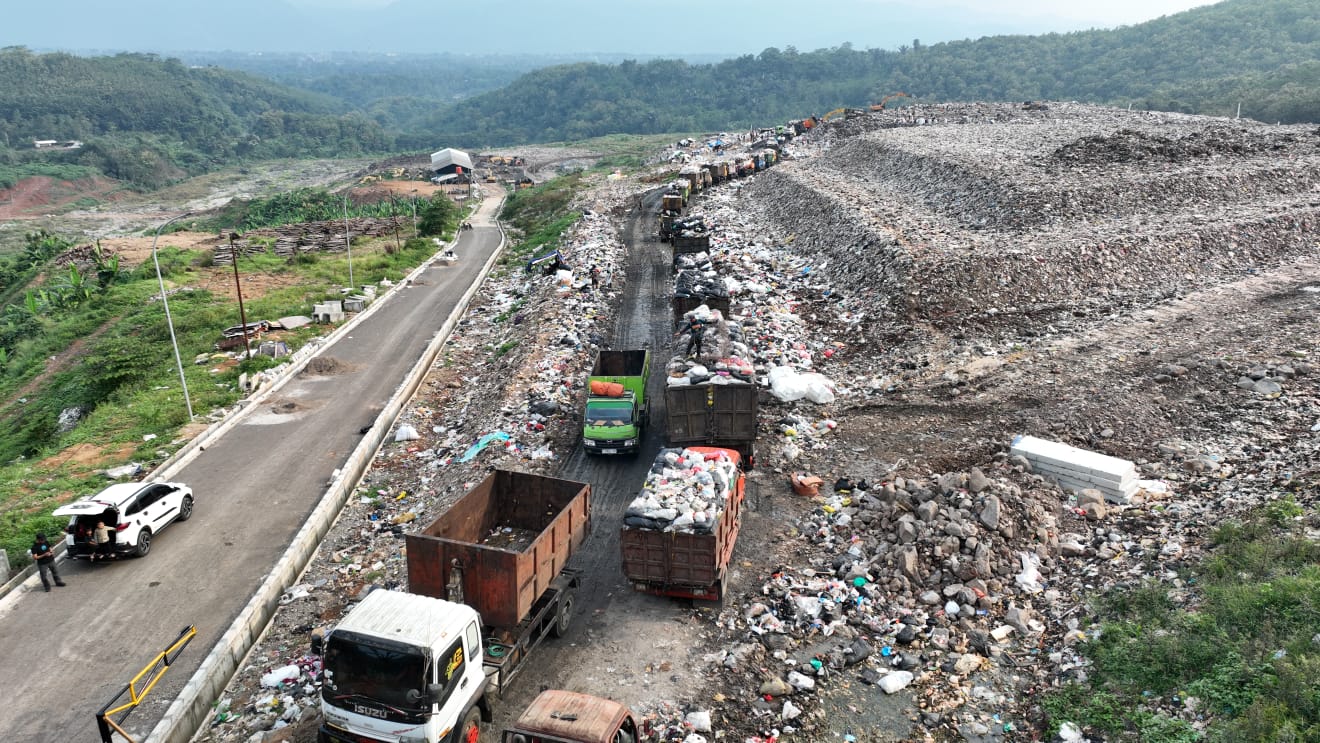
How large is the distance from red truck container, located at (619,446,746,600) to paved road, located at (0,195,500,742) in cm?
652

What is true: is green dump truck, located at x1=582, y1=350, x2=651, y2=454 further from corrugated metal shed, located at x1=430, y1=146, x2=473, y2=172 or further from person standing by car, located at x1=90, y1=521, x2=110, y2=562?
corrugated metal shed, located at x1=430, y1=146, x2=473, y2=172

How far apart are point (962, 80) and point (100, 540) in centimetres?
12952

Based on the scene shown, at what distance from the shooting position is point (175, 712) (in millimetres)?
10062

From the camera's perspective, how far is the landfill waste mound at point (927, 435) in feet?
35.6

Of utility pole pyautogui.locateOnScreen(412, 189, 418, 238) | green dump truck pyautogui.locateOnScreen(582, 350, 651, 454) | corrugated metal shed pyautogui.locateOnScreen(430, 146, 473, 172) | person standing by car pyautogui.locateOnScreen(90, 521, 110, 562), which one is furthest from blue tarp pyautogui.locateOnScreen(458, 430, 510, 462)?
corrugated metal shed pyautogui.locateOnScreen(430, 146, 473, 172)

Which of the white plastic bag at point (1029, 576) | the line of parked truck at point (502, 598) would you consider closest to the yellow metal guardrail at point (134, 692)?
the line of parked truck at point (502, 598)

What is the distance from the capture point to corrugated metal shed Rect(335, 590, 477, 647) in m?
8.57

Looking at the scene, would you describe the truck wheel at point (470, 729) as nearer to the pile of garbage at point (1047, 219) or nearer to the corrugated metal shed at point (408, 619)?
the corrugated metal shed at point (408, 619)

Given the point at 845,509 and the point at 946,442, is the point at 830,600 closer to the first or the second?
the point at 845,509

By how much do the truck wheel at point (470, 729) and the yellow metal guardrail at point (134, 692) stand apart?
379 cm

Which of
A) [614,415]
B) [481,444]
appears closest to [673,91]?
[481,444]

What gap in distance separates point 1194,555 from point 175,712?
1402cm

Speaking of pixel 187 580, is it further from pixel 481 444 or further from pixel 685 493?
pixel 685 493

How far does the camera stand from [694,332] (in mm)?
20516
